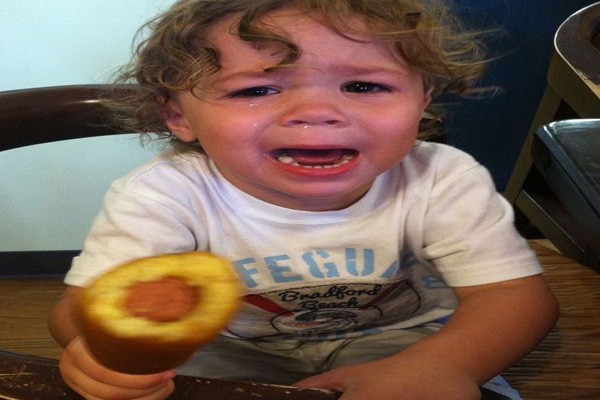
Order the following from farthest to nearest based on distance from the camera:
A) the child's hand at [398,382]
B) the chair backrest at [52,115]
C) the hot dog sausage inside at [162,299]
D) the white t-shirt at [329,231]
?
the chair backrest at [52,115], the white t-shirt at [329,231], the child's hand at [398,382], the hot dog sausage inside at [162,299]

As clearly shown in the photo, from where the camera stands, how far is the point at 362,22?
2.01ft

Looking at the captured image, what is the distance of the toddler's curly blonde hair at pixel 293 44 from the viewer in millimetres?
605

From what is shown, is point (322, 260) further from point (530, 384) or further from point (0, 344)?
point (0, 344)

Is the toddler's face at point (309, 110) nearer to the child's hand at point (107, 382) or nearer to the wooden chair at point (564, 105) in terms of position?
the wooden chair at point (564, 105)

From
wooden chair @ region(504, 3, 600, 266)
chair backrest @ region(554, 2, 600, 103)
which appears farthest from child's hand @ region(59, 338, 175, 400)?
chair backrest @ region(554, 2, 600, 103)

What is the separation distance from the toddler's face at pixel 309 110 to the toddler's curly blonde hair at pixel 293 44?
0.4 inches

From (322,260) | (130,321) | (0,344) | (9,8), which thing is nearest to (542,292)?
(322,260)

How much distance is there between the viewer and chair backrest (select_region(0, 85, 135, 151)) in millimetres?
803

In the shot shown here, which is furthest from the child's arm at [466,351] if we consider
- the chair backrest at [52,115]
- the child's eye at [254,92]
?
the chair backrest at [52,115]

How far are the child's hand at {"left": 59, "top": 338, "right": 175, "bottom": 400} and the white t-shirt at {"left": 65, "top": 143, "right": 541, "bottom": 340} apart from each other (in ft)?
0.78

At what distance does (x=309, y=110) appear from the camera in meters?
0.59

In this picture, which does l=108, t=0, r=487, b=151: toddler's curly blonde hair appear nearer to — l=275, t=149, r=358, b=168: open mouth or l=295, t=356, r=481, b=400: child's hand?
l=275, t=149, r=358, b=168: open mouth

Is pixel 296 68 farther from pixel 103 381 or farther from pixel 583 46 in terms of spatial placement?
pixel 583 46

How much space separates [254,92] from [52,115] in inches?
12.5
